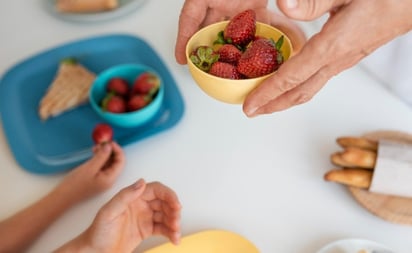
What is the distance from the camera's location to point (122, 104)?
111 cm

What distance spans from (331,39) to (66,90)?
0.68 metres

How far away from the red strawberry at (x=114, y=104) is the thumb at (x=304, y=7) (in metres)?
0.55

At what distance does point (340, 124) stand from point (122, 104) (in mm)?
469

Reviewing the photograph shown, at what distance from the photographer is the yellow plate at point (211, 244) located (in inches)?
34.2

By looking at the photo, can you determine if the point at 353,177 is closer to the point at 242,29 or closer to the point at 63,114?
the point at 242,29

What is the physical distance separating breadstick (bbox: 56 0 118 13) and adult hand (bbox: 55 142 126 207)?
0.50m

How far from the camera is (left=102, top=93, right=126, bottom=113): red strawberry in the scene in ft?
3.62

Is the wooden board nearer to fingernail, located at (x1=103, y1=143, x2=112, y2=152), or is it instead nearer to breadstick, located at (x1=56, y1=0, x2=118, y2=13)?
fingernail, located at (x1=103, y1=143, x2=112, y2=152)

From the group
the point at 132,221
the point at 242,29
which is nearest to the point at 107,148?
the point at 132,221

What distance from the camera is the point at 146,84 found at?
1.12 meters

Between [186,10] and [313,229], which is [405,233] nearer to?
[313,229]

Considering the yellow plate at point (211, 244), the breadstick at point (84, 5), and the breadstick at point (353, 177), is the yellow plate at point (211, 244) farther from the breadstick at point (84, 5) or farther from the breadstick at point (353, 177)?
the breadstick at point (84, 5)

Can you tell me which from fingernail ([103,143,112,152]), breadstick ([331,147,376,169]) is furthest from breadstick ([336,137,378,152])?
fingernail ([103,143,112,152])

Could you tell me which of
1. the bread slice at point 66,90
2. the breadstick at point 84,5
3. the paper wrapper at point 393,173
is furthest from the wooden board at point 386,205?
the breadstick at point 84,5
